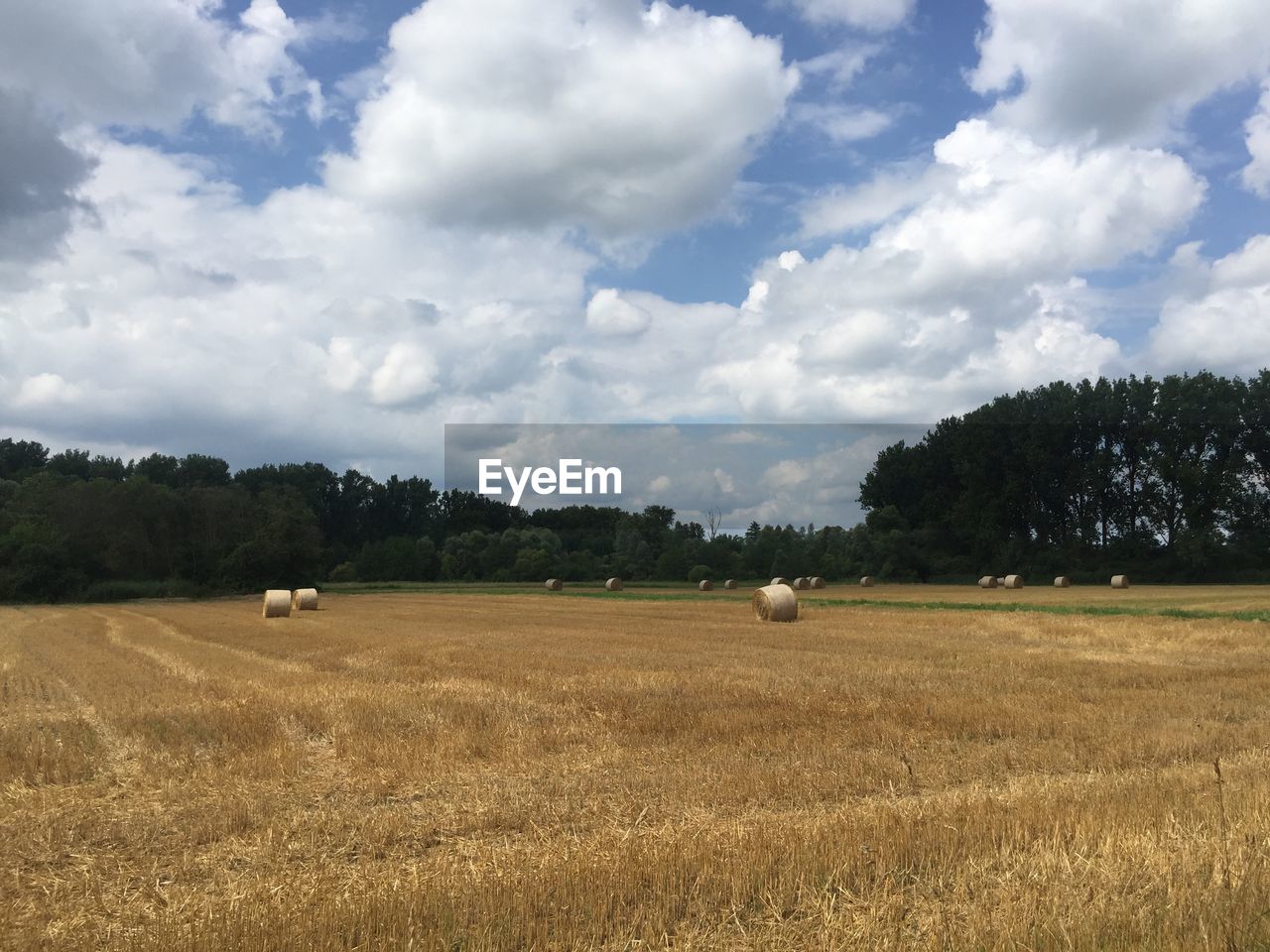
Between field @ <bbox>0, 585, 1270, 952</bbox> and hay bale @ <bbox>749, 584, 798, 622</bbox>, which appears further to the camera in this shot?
hay bale @ <bbox>749, 584, 798, 622</bbox>

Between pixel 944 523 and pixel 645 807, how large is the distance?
269 ft

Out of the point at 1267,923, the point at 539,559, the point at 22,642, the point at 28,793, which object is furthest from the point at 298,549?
the point at 1267,923

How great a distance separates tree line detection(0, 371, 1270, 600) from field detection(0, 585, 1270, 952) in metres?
60.2

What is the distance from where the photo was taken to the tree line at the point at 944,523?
228 ft

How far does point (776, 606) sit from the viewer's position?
30828mm

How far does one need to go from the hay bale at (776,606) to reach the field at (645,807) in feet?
→ 44.5

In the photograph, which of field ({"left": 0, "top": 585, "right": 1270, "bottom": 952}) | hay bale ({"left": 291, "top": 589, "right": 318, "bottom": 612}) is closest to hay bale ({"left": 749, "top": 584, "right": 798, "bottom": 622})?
field ({"left": 0, "top": 585, "right": 1270, "bottom": 952})

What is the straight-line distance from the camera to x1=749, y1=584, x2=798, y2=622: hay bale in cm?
3077

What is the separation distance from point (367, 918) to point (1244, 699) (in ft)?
40.3

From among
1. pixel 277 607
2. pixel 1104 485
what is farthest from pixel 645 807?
pixel 1104 485

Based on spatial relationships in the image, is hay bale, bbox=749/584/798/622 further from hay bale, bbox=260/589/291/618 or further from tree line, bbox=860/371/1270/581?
tree line, bbox=860/371/1270/581

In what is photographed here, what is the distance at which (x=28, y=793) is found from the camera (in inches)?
→ 325

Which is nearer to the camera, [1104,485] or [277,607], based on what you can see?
[277,607]

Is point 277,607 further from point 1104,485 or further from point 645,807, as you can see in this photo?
point 1104,485
